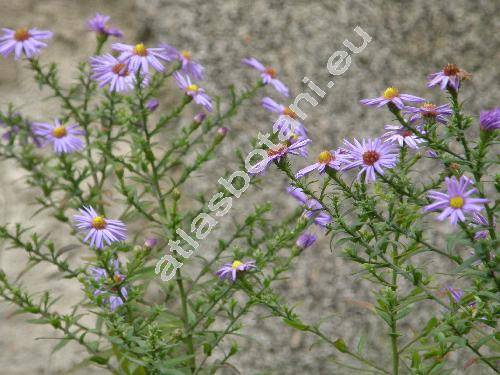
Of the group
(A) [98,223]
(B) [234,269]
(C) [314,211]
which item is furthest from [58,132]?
(C) [314,211]

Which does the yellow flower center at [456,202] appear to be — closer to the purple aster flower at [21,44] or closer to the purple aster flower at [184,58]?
the purple aster flower at [184,58]

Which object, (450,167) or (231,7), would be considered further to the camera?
(231,7)

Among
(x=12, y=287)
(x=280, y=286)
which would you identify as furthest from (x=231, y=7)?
(x=12, y=287)

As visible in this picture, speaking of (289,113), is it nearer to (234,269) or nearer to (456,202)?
(234,269)

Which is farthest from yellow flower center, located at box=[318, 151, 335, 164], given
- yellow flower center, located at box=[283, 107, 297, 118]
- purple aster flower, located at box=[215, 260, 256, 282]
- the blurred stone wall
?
the blurred stone wall

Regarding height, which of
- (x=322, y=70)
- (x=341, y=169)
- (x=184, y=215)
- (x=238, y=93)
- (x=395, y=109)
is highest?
(x=322, y=70)

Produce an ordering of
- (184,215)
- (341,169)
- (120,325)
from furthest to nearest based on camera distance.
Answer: (184,215) → (120,325) → (341,169)

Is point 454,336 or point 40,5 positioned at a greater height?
point 40,5

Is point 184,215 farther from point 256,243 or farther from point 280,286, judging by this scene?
point 280,286
